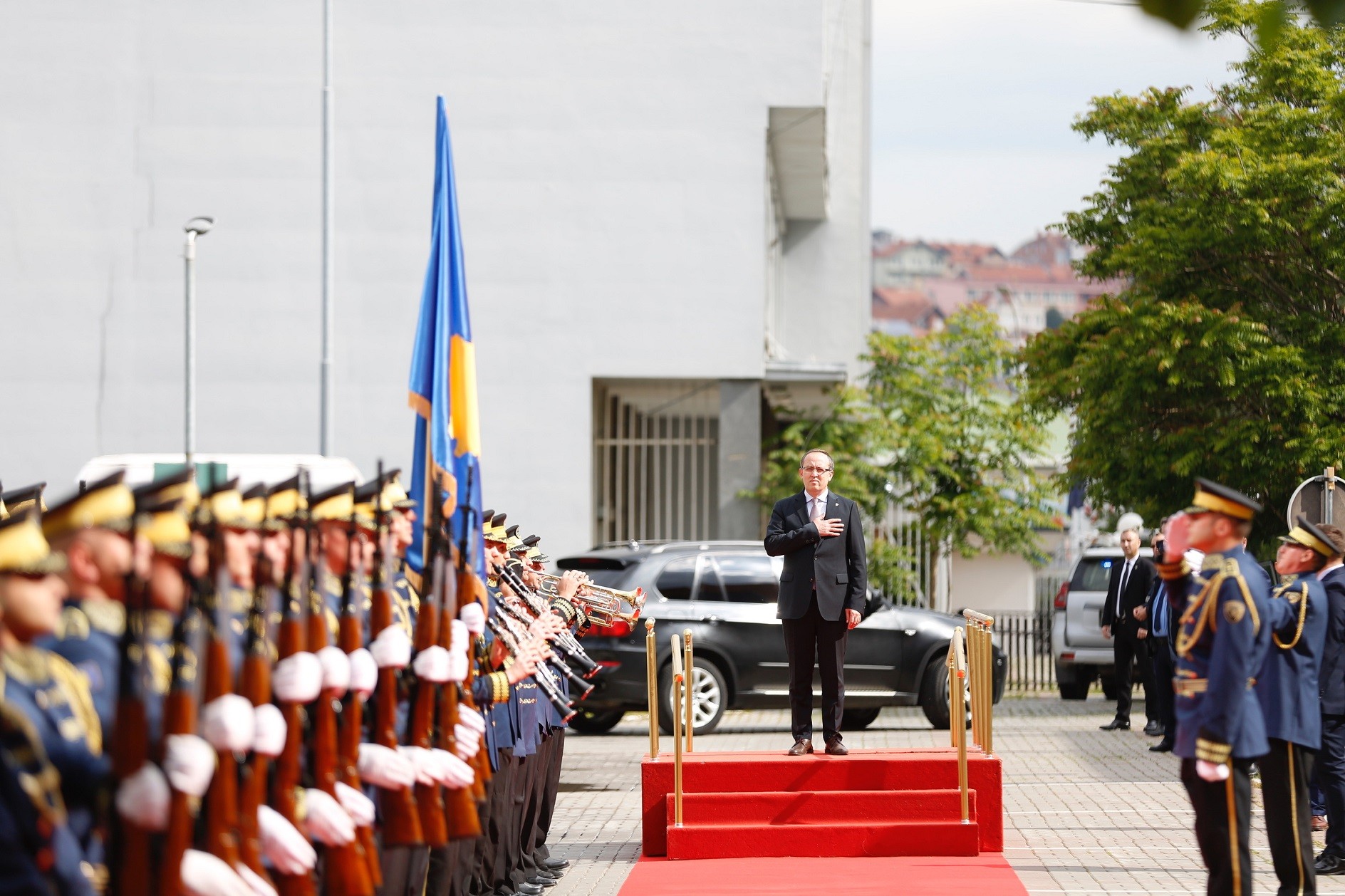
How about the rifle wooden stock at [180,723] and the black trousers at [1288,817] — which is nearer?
the rifle wooden stock at [180,723]

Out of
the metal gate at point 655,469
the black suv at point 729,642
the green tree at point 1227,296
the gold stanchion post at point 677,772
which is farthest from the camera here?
the metal gate at point 655,469

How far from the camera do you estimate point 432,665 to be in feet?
20.9

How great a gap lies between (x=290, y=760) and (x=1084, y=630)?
17.0 m

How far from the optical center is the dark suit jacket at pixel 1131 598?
16.6m

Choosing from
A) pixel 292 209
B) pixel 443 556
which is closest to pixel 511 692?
pixel 443 556

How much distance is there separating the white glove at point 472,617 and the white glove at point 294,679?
174cm

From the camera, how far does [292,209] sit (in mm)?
23453

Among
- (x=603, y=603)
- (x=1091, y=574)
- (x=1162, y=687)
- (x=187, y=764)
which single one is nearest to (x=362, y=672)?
(x=187, y=764)

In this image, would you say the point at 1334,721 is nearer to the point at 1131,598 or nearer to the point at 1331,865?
the point at 1331,865

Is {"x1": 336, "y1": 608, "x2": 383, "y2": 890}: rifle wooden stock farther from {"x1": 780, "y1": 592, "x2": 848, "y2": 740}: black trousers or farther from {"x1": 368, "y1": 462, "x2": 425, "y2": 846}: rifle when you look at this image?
{"x1": 780, "y1": 592, "x2": 848, "y2": 740}: black trousers

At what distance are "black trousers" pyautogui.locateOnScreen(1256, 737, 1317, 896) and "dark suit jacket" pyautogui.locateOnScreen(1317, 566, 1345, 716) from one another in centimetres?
163

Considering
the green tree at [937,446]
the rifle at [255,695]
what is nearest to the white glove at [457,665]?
the rifle at [255,695]

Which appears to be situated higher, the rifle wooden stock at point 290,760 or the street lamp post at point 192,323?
the street lamp post at point 192,323

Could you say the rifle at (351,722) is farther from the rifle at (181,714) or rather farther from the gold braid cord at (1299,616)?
the gold braid cord at (1299,616)
